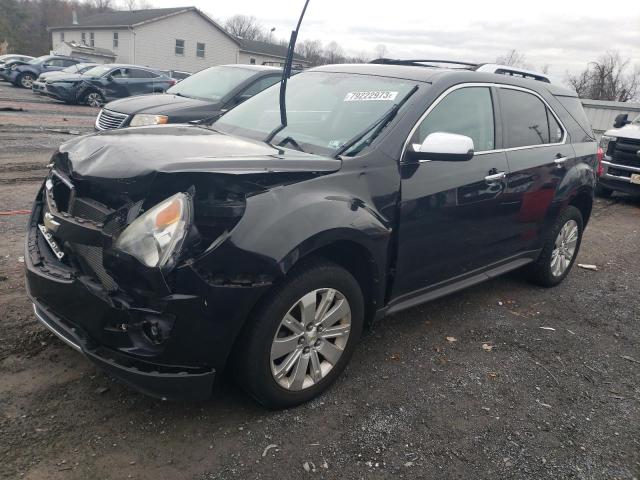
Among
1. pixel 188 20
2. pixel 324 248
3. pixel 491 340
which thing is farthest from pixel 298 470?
pixel 188 20

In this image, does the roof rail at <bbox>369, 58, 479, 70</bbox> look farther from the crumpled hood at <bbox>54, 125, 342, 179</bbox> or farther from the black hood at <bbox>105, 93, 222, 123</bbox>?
the black hood at <bbox>105, 93, 222, 123</bbox>

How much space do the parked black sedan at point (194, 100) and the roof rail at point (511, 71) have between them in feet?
14.8

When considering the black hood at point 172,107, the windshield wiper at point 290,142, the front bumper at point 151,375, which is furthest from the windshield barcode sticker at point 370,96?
the black hood at point 172,107

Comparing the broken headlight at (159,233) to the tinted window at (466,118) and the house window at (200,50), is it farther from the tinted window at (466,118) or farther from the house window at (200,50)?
the house window at (200,50)

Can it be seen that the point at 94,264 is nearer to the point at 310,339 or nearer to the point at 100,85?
the point at 310,339

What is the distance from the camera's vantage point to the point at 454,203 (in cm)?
358

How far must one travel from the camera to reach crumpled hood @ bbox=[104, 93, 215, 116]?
8.04 metres

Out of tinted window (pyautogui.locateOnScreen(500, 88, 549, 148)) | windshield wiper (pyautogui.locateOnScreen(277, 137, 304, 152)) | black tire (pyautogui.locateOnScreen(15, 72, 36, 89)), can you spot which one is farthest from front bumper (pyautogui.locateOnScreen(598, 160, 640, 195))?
black tire (pyautogui.locateOnScreen(15, 72, 36, 89))

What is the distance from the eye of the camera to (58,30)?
171 feet

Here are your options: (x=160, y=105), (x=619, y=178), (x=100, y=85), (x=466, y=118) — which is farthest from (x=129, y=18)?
(x=466, y=118)

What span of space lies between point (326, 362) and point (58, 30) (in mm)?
59062

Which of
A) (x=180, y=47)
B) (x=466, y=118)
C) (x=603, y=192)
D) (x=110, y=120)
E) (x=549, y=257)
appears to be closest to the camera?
(x=466, y=118)

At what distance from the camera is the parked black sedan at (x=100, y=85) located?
62.4 feet

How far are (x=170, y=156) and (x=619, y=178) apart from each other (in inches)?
387
